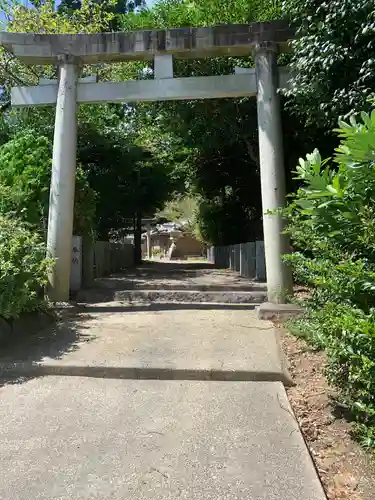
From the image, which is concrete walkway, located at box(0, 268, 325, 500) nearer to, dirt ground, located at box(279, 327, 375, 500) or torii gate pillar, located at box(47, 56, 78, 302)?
dirt ground, located at box(279, 327, 375, 500)

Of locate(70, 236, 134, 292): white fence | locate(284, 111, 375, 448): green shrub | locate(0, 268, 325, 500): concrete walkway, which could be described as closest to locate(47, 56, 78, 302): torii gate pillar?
locate(70, 236, 134, 292): white fence

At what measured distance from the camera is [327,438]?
327 cm

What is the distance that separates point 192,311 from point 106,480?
468cm

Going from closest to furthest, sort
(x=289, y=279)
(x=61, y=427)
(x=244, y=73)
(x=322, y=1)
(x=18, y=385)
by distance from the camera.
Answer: (x=61, y=427) → (x=18, y=385) → (x=322, y=1) → (x=289, y=279) → (x=244, y=73)

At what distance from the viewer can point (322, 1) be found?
5621 mm

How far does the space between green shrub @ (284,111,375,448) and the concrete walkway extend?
0.58 m

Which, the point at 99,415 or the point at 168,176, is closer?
the point at 99,415

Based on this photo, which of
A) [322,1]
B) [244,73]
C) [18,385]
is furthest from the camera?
[244,73]

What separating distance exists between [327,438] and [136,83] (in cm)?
657

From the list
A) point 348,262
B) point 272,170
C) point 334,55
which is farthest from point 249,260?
point 348,262

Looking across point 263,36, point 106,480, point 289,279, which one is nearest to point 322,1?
point 263,36

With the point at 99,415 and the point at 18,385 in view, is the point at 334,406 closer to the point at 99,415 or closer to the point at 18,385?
the point at 99,415

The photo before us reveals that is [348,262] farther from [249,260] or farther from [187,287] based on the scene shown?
[249,260]

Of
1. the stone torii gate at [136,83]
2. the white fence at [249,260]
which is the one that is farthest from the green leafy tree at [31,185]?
the white fence at [249,260]
